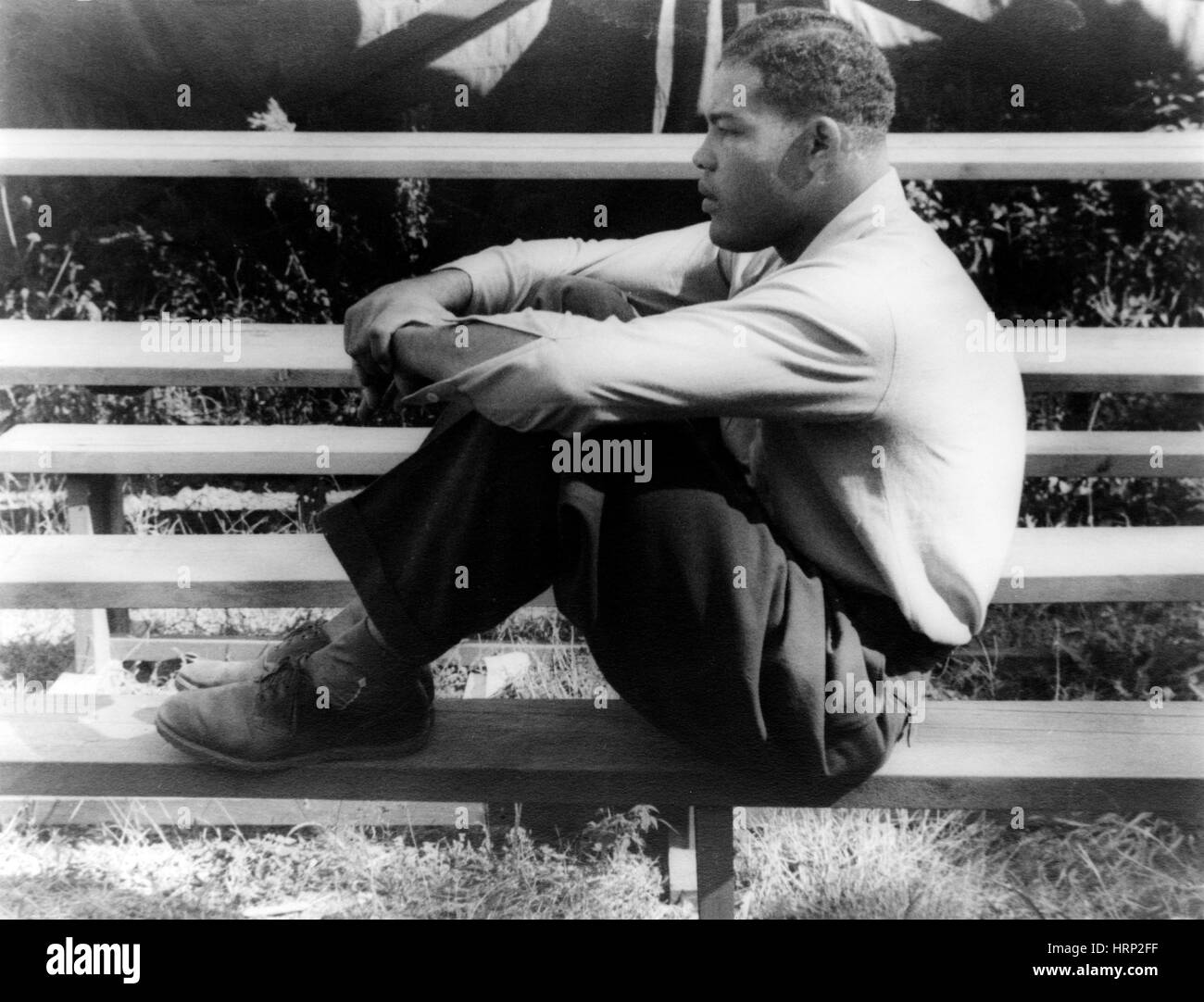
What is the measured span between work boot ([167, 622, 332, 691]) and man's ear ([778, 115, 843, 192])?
86 centimetres

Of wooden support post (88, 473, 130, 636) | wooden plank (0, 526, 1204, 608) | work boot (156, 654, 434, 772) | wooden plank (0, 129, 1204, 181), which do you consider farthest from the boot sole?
wooden plank (0, 129, 1204, 181)

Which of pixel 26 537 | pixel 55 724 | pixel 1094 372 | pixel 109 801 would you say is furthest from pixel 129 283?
pixel 1094 372

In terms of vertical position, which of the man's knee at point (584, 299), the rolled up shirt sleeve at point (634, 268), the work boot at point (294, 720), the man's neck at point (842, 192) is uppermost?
the man's neck at point (842, 192)

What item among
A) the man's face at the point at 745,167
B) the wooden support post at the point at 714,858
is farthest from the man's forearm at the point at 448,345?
the wooden support post at the point at 714,858

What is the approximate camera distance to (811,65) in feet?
5.19

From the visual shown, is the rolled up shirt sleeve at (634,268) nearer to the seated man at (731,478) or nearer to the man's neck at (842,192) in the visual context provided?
the seated man at (731,478)

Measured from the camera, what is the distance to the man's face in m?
1.61

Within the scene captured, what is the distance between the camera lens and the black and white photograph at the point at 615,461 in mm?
1531

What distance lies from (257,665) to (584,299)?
666 mm

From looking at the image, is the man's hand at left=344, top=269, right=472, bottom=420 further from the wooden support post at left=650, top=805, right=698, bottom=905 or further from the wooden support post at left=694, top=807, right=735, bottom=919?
the wooden support post at left=650, top=805, right=698, bottom=905

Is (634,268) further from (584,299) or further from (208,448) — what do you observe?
(208,448)

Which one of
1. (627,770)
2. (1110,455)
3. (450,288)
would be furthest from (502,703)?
(1110,455)

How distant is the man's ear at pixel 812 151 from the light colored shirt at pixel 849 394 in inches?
2.7
